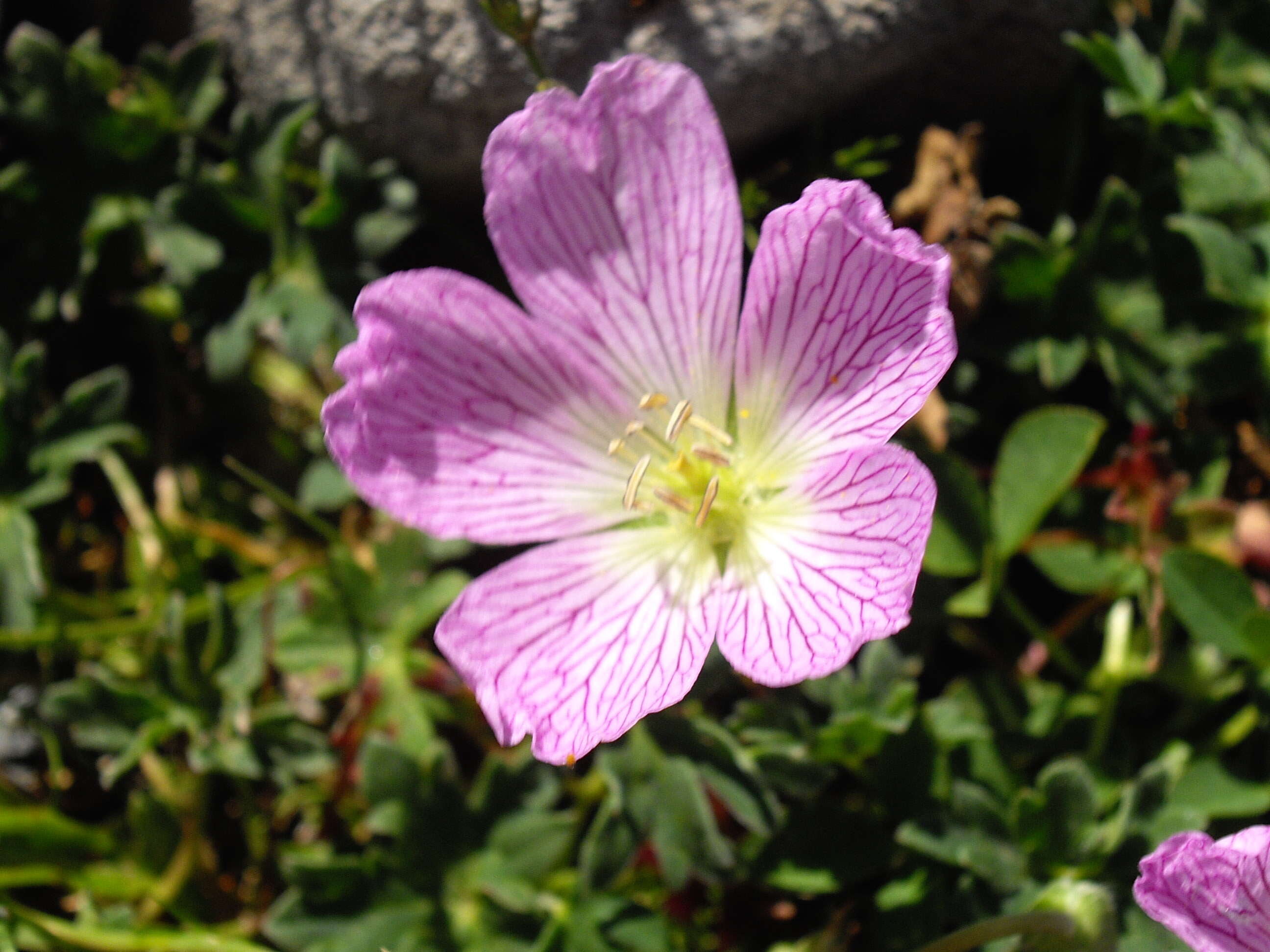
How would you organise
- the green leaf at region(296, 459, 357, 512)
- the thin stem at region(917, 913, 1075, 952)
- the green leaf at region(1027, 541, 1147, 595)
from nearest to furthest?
the thin stem at region(917, 913, 1075, 952) < the green leaf at region(1027, 541, 1147, 595) < the green leaf at region(296, 459, 357, 512)

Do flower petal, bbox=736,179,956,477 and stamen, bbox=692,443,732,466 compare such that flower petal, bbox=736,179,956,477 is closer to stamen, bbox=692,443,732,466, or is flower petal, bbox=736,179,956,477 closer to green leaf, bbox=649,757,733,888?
stamen, bbox=692,443,732,466

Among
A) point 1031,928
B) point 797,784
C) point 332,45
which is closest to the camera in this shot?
point 1031,928

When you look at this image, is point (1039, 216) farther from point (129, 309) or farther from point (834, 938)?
point (129, 309)

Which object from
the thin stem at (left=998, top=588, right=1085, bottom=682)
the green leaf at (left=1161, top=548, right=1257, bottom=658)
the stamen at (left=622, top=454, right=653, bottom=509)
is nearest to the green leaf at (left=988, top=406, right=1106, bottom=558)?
the thin stem at (left=998, top=588, right=1085, bottom=682)

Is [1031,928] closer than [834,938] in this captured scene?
Yes

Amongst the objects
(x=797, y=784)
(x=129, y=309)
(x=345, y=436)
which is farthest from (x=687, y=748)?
(x=129, y=309)
